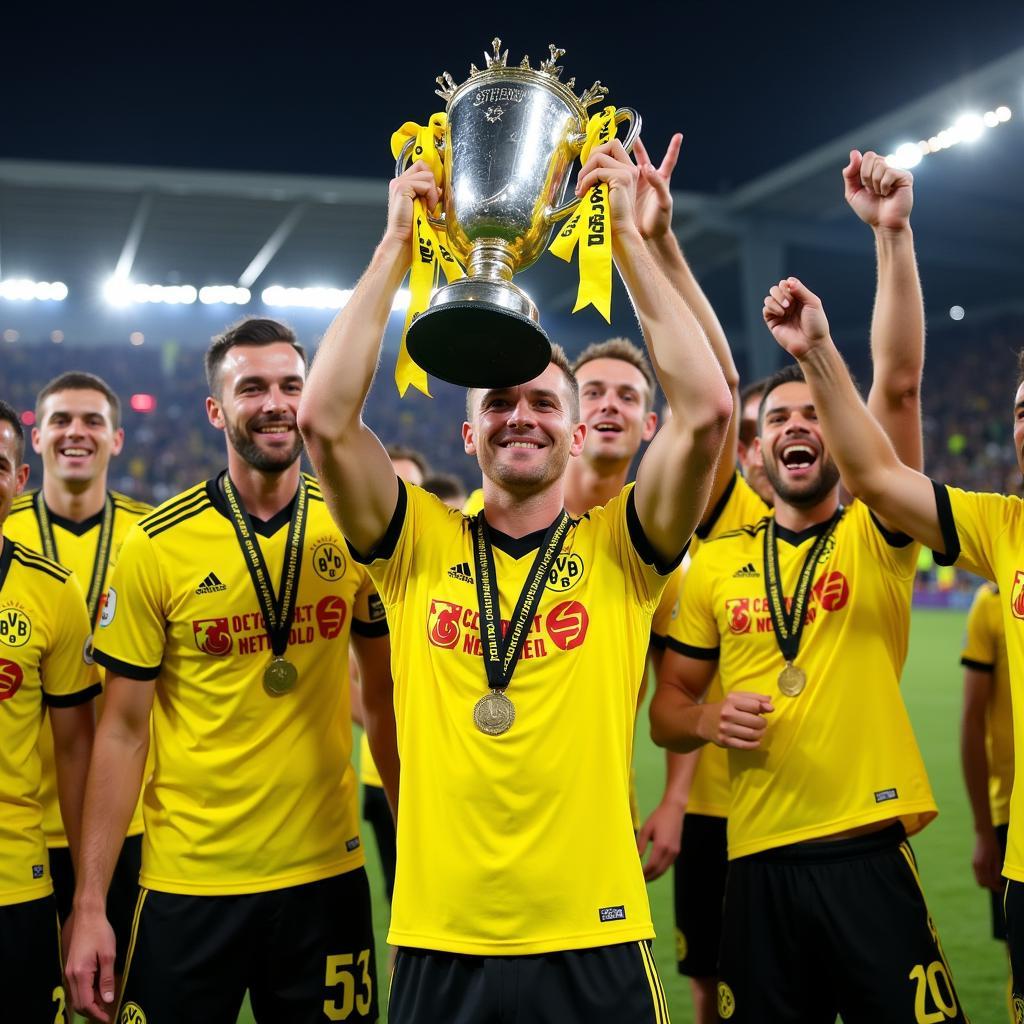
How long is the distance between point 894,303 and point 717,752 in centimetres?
167

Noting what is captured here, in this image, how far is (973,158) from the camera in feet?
66.3

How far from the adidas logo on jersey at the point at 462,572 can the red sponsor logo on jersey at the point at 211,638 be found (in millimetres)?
728

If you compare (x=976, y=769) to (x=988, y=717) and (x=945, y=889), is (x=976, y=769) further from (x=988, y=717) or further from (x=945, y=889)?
(x=945, y=889)

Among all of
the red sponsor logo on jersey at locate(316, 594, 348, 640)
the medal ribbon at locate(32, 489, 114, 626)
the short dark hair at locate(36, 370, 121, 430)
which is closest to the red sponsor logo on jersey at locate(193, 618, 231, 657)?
the red sponsor logo on jersey at locate(316, 594, 348, 640)

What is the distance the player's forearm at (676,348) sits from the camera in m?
2.32

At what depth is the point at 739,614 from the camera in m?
3.26

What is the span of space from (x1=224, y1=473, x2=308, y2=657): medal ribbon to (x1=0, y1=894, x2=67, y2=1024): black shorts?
36.3 inches

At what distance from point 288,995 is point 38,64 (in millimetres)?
17488

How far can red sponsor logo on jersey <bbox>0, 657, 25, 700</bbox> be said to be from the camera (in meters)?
2.96

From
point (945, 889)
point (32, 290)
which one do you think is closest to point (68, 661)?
point (945, 889)

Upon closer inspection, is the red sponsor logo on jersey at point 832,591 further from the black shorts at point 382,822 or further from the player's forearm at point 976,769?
the black shorts at point 382,822

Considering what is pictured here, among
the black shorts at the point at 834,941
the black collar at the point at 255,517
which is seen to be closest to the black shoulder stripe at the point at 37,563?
the black collar at the point at 255,517

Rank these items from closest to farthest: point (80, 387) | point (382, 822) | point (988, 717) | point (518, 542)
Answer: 1. point (518, 542)
2. point (988, 717)
3. point (80, 387)
4. point (382, 822)

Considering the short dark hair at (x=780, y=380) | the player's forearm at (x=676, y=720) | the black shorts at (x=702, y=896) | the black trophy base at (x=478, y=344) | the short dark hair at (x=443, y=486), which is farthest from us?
the short dark hair at (x=443, y=486)
